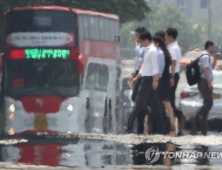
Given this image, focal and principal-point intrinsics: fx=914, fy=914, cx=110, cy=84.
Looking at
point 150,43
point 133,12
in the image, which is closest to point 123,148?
point 150,43

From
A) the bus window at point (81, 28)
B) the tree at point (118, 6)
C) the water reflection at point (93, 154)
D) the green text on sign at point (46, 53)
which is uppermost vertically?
the tree at point (118, 6)

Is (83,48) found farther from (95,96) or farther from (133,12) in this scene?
(133,12)

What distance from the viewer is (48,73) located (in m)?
20.0

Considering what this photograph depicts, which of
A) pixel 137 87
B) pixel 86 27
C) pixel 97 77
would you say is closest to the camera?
pixel 137 87

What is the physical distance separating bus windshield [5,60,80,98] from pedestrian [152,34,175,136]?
187 inches

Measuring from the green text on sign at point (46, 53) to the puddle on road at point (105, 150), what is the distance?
14.5 ft

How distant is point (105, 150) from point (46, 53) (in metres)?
7.36

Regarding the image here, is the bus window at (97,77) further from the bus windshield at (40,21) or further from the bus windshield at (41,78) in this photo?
the bus windshield at (40,21)

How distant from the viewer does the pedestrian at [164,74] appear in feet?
50.2

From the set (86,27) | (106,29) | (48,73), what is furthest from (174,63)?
(106,29)
